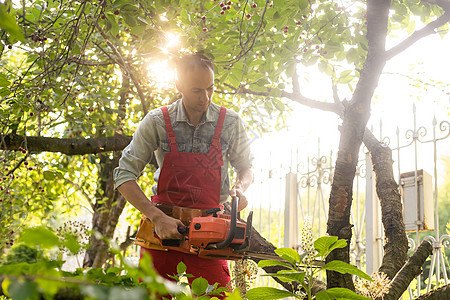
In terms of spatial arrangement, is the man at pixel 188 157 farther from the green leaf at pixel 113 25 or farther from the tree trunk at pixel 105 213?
the tree trunk at pixel 105 213

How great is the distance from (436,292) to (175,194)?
1515 mm

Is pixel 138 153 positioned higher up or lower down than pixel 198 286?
higher up

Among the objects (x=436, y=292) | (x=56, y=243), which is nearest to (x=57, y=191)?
(x=436, y=292)

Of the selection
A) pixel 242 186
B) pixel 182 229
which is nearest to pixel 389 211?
pixel 242 186

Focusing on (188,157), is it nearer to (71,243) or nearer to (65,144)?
(65,144)

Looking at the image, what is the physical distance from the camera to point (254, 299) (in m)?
1.20

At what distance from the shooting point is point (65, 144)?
152 inches

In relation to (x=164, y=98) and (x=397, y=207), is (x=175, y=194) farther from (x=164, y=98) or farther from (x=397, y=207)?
(x=164, y=98)

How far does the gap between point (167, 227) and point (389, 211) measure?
155 centimetres

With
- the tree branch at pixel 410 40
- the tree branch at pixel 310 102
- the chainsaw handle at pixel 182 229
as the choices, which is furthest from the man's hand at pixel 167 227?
the tree branch at pixel 310 102

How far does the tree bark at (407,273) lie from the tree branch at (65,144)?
9.36 ft

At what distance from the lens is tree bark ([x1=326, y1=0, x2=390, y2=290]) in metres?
1.94

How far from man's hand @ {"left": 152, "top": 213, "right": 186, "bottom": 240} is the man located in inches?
6.4

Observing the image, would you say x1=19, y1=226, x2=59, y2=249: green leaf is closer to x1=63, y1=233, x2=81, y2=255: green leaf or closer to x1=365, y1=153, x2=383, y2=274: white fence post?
x1=63, y1=233, x2=81, y2=255: green leaf
